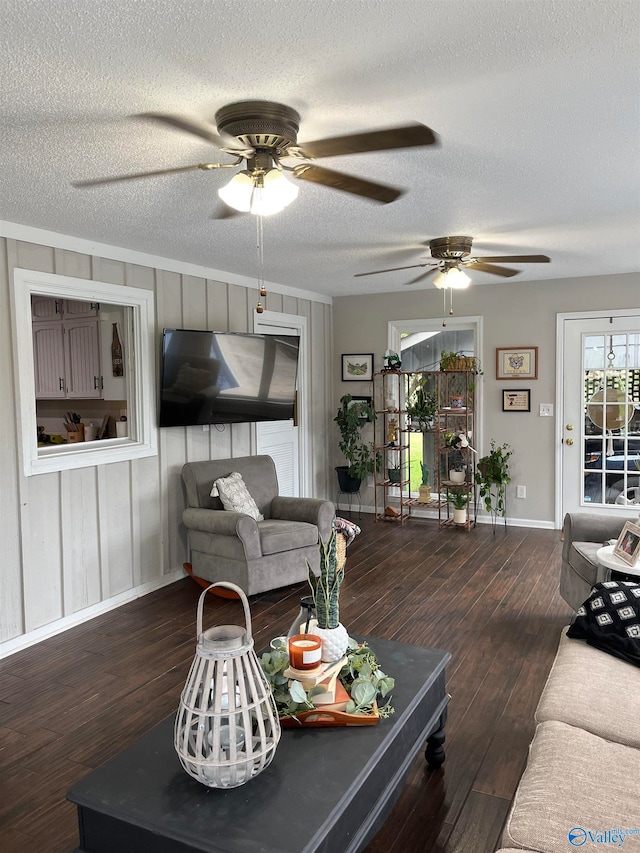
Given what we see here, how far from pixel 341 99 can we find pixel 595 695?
2138mm

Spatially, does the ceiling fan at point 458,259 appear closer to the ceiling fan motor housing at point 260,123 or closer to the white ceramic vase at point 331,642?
the ceiling fan motor housing at point 260,123

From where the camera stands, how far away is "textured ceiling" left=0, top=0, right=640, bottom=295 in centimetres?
166

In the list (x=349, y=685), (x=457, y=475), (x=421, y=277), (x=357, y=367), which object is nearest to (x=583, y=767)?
(x=349, y=685)

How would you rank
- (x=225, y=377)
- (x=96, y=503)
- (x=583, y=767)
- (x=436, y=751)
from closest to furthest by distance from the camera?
(x=583, y=767), (x=436, y=751), (x=96, y=503), (x=225, y=377)

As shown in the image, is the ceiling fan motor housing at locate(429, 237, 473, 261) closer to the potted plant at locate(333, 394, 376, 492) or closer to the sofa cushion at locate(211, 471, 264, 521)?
the sofa cushion at locate(211, 471, 264, 521)

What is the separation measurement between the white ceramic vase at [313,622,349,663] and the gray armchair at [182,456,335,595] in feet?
6.43

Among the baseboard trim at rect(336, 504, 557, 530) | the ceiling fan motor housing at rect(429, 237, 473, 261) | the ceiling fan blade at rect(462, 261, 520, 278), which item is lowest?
the baseboard trim at rect(336, 504, 557, 530)

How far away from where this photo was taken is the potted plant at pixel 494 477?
6195mm

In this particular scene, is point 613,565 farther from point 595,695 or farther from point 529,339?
point 529,339

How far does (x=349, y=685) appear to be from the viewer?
6.93 feet

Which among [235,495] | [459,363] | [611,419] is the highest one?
[459,363]

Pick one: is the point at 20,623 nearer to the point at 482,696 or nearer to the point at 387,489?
the point at 482,696

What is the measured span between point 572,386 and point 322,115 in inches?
179

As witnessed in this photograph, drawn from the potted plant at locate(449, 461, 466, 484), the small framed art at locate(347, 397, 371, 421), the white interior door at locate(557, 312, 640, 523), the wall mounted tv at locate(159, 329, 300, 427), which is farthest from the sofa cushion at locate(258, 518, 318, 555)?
the white interior door at locate(557, 312, 640, 523)
